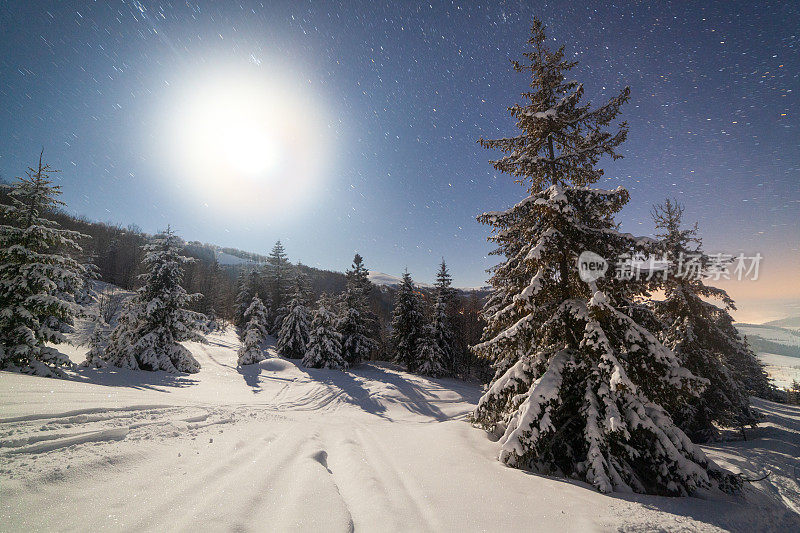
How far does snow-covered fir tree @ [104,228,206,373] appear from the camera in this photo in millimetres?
17109

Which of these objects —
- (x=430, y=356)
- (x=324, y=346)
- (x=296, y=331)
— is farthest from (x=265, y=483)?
(x=296, y=331)

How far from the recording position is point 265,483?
402 cm

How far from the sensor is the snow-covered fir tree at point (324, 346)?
26.6 meters

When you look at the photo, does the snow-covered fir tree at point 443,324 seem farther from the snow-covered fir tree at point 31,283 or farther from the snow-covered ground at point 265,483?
the snow-covered fir tree at point 31,283

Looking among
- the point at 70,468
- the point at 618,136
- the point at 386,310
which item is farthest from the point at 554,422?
the point at 386,310

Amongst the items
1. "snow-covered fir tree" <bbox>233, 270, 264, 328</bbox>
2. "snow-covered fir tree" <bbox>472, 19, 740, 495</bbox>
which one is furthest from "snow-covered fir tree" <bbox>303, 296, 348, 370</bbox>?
"snow-covered fir tree" <bbox>472, 19, 740, 495</bbox>

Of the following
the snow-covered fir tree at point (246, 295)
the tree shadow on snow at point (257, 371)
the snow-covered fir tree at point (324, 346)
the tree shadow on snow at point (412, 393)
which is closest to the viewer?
the tree shadow on snow at point (412, 393)

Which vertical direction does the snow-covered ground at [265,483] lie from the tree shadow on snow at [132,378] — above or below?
above

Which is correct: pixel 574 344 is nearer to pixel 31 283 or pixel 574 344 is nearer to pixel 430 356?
pixel 31 283

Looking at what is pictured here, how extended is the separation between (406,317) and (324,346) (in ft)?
31.2

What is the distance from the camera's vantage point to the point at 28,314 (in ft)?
37.4

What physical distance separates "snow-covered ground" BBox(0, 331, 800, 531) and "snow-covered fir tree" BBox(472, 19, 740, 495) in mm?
709

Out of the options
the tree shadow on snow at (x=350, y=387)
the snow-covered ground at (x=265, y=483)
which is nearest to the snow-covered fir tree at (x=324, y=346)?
the tree shadow on snow at (x=350, y=387)

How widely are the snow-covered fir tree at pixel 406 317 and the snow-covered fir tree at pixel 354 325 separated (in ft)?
10.3
